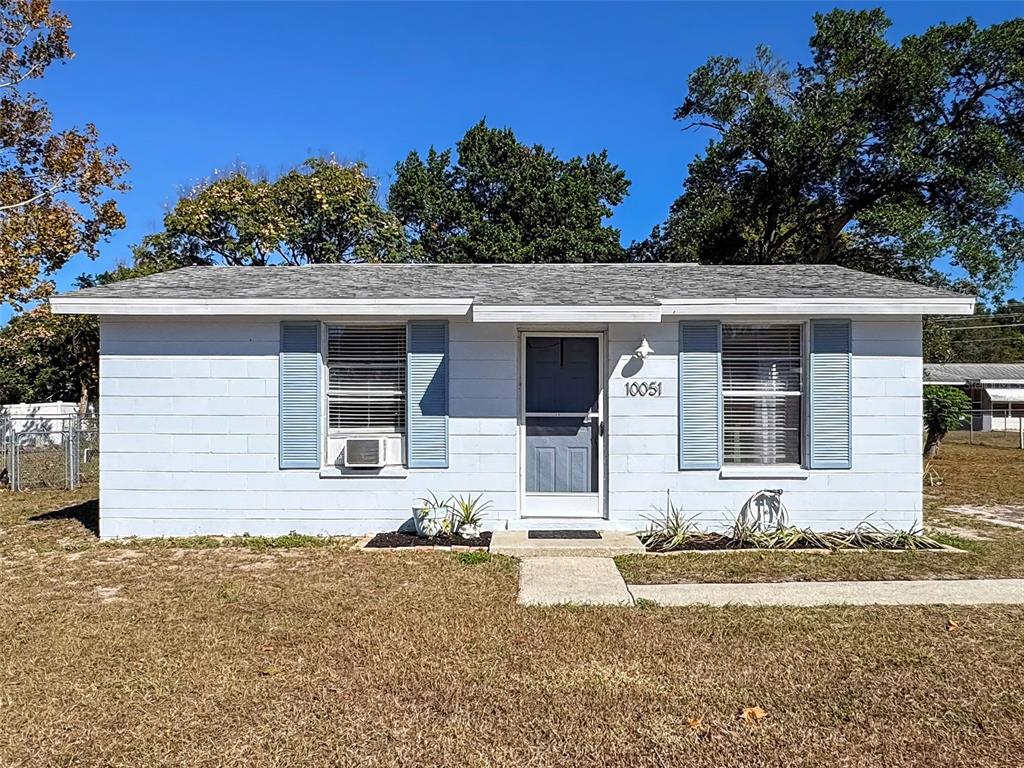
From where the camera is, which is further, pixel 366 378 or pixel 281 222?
pixel 281 222

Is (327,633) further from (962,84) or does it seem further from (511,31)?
(962,84)

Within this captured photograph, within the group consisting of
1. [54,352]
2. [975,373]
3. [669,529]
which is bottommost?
[669,529]

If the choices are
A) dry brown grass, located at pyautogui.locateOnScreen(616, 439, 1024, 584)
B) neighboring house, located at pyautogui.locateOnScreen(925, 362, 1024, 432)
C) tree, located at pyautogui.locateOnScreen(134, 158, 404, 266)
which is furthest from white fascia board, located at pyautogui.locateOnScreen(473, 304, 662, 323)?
neighboring house, located at pyautogui.locateOnScreen(925, 362, 1024, 432)

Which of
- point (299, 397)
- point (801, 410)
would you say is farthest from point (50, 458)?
point (801, 410)

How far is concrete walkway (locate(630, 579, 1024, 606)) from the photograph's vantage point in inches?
193

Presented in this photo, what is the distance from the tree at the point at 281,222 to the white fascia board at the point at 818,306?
16.3 metres

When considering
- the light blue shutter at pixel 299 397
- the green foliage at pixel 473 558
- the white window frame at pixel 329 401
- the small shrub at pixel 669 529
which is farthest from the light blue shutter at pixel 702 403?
the light blue shutter at pixel 299 397

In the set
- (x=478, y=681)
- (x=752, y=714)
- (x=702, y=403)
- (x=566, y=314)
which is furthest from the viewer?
(x=702, y=403)

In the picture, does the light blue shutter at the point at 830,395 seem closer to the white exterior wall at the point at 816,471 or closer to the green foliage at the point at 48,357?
the white exterior wall at the point at 816,471

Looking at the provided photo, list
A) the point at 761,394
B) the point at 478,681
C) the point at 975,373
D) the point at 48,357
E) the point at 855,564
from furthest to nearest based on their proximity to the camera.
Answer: the point at 975,373 → the point at 48,357 → the point at 761,394 → the point at 855,564 → the point at 478,681

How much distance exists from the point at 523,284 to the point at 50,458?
1232 centimetres

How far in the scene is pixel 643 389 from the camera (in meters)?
7.26

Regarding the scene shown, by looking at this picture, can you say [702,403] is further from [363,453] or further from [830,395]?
[363,453]

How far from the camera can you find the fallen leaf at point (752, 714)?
10.3ft
